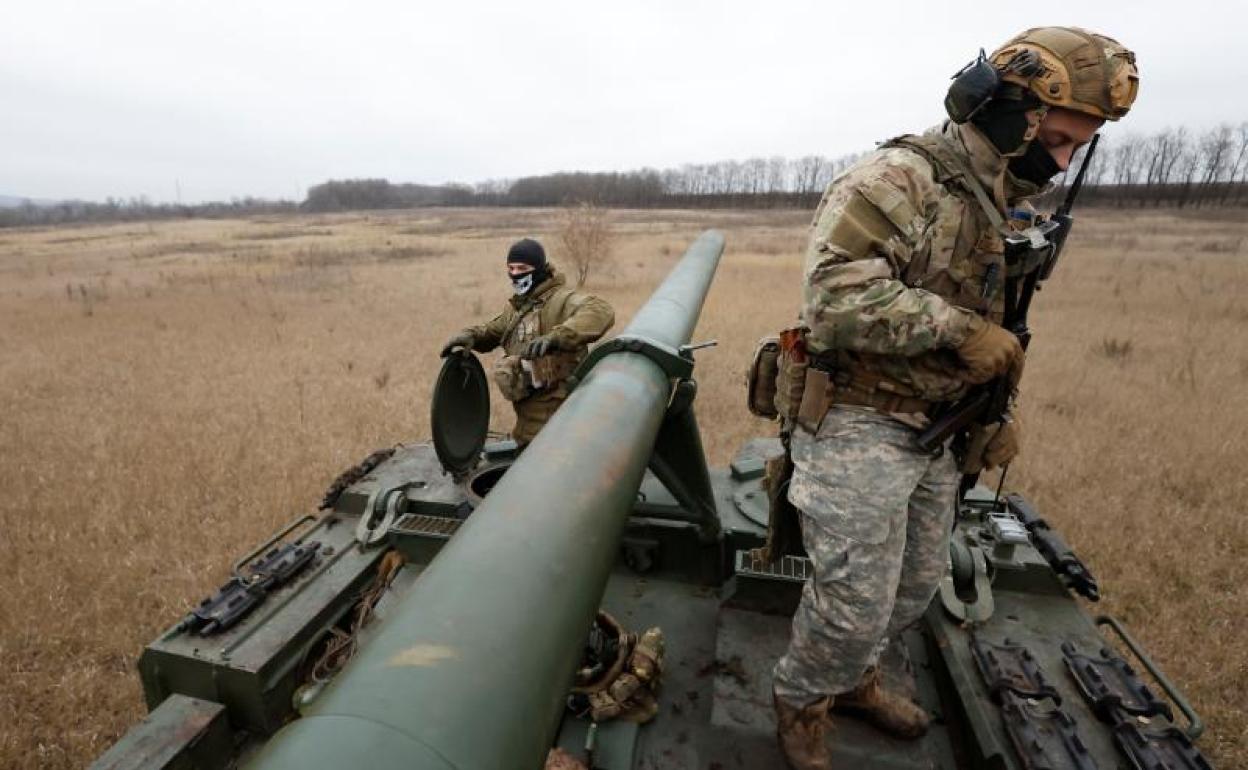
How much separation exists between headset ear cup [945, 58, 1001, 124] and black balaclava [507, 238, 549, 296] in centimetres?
304

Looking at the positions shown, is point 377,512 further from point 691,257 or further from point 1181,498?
point 1181,498

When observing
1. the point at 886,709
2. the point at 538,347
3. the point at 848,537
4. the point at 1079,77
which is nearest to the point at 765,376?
the point at 848,537

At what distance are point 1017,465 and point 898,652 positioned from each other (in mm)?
4995

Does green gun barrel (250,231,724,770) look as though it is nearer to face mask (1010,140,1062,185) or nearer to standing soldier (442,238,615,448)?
face mask (1010,140,1062,185)

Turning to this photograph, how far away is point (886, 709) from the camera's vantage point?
8.61ft

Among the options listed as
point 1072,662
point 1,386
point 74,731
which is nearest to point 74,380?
point 1,386

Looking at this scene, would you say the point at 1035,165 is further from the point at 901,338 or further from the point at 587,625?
the point at 587,625

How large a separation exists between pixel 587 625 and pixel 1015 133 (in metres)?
2.01

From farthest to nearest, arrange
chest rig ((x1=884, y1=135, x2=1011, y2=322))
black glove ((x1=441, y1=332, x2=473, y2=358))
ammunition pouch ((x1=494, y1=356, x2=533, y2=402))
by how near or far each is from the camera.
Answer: ammunition pouch ((x1=494, y1=356, x2=533, y2=402)) → black glove ((x1=441, y1=332, x2=473, y2=358)) → chest rig ((x1=884, y1=135, x2=1011, y2=322))

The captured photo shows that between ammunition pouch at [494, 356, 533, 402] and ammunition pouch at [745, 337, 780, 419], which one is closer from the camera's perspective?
ammunition pouch at [745, 337, 780, 419]

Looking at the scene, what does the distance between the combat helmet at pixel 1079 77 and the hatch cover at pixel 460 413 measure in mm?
2930

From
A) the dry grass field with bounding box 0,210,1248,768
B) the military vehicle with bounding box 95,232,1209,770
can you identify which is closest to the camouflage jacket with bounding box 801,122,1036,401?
the military vehicle with bounding box 95,232,1209,770

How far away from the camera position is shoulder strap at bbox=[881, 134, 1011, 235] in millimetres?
2246

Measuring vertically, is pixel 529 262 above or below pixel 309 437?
above
